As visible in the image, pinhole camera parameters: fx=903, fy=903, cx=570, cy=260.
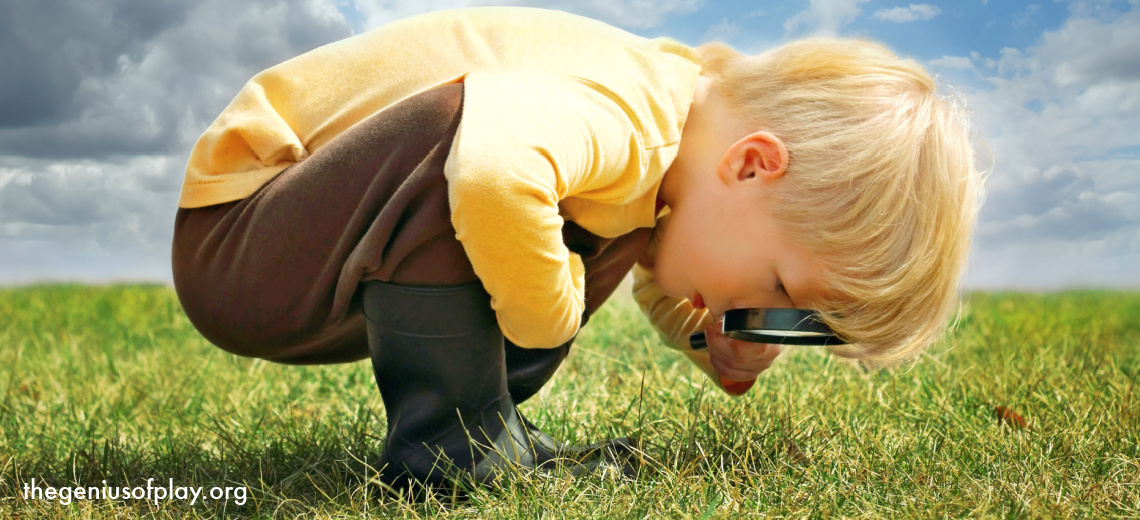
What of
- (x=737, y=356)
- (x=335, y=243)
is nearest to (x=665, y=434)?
(x=737, y=356)

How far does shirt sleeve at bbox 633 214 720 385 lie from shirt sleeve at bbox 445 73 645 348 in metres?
0.62

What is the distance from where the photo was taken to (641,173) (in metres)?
1.43

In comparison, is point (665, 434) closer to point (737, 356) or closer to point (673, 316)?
point (737, 356)

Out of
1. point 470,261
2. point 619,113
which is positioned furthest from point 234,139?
point 619,113

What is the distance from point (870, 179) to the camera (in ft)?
4.79

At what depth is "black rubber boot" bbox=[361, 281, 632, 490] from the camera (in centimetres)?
140

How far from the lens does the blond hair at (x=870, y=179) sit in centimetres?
147

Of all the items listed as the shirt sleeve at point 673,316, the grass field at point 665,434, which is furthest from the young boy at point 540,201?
the shirt sleeve at point 673,316

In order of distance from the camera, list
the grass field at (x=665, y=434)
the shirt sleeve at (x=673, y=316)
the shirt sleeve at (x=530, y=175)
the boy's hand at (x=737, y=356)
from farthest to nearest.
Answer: the shirt sleeve at (x=673, y=316) < the boy's hand at (x=737, y=356) < the grass field at (x=665, y=434) < the shirt sleeve at (x=530, y=175)

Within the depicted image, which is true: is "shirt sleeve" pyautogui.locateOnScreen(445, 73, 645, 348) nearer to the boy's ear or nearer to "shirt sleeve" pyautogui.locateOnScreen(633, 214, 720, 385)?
the boy's ear

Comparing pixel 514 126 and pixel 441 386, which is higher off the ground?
pixel 514 126

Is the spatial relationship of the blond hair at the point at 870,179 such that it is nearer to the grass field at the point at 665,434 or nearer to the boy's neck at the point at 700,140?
the boy's neck at the point at 700,140

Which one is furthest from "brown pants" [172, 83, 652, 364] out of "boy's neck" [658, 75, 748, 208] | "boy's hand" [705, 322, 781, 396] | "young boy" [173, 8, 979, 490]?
"boy's hand" [705, 322, 781, 396]

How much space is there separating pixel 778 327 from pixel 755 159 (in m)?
0.29
